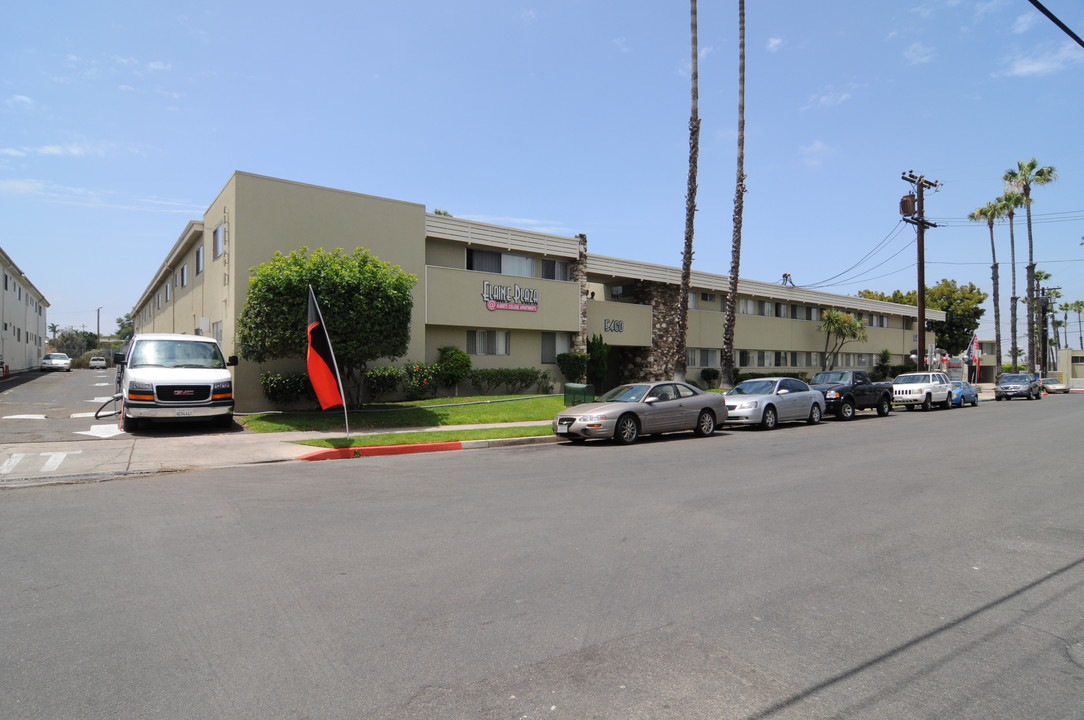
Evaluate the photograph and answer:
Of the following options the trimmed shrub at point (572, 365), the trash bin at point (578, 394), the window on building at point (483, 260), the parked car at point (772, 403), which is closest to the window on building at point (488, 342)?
the window on building at point (483, 260)

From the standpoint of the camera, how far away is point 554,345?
28.4m

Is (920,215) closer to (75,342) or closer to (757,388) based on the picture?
(757,388)

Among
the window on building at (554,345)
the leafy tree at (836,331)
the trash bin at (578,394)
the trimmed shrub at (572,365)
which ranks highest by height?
the leafy tree at (836,331)

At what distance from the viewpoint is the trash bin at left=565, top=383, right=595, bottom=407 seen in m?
21.6

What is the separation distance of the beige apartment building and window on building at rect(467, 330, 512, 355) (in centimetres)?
5

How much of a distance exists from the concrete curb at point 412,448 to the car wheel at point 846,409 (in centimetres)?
1170

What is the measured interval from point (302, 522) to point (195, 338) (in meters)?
11.8

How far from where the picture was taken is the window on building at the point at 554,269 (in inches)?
1117

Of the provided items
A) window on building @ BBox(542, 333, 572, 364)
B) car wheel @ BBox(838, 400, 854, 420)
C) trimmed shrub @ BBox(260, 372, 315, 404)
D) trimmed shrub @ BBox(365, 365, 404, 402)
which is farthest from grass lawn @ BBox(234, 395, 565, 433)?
car wheel @ BBox(838, 400, 854, 420)

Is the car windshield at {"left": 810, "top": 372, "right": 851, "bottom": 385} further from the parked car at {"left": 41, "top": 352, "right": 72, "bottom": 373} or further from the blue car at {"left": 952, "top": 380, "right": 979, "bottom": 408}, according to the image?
the parked car at {"left": 41, "top": 352, "right": 72, "bottom": 373}

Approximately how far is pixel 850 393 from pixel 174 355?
67.5 ft

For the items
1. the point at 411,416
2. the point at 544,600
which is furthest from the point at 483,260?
the point at 544,600

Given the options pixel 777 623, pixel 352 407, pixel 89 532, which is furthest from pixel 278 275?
pixel 777 623

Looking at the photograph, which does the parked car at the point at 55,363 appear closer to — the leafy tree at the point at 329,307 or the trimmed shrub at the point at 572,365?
the trimmed shrub at the point at 572,365
